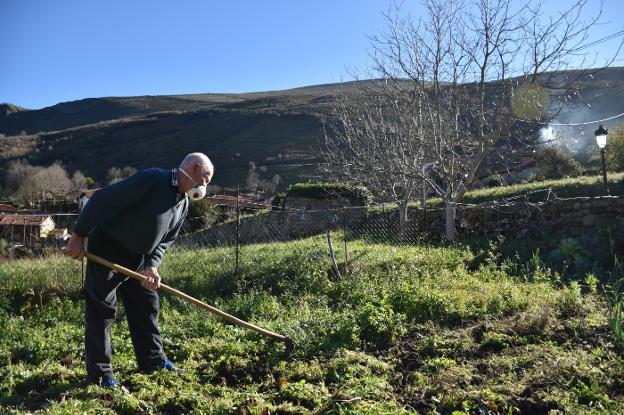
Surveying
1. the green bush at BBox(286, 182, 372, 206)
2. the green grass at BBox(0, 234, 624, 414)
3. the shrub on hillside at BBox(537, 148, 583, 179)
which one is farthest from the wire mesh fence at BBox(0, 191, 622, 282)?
the shrub on hillside at BBox(537, 148, 583, 179)

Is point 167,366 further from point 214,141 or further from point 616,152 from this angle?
point 214,141

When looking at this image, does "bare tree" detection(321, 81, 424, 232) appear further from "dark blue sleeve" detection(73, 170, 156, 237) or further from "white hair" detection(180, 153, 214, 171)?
"dark blue sleeve" detection(73, 170, 156, 237)

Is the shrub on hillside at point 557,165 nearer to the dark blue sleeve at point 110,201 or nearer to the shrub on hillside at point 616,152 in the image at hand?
the shrub on hillside at point 616,152

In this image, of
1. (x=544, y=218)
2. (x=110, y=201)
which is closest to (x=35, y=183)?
(x=544, y=218)

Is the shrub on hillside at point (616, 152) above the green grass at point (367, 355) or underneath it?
above

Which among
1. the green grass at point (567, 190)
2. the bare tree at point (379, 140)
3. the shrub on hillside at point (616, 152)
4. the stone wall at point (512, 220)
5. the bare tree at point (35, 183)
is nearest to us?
the stone wall at point (512, 220)

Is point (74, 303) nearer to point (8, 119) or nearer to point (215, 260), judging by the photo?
point (215, 260)

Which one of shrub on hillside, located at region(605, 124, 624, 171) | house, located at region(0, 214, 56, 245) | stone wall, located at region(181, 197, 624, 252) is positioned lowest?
house, located at region(0, 214, 56, 245)

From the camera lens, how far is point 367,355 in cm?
429

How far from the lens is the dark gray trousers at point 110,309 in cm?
380

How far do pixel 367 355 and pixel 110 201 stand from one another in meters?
2.37

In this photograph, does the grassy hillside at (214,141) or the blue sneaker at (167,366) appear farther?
the grassy hillside at (214,141)

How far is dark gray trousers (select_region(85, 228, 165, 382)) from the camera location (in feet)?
12.5

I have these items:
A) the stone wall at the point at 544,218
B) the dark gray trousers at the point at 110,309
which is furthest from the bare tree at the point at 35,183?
the dark gray trousers at the point at 110,309
